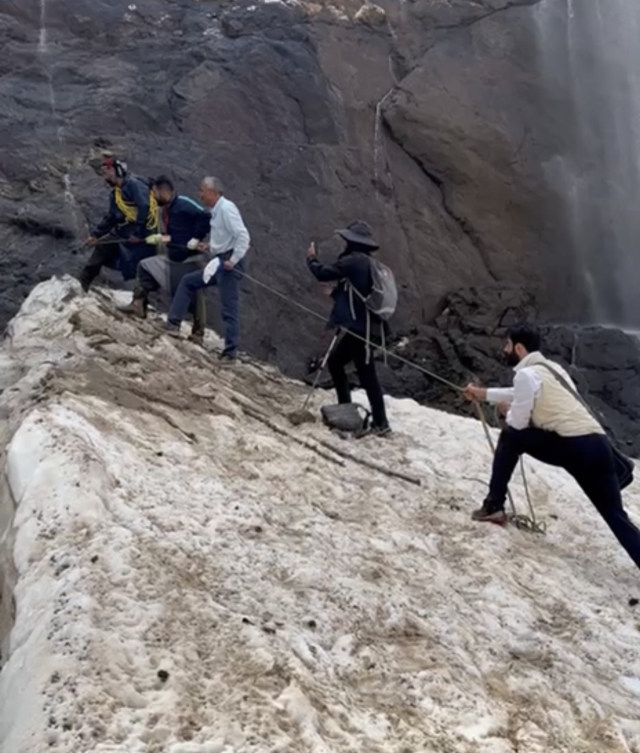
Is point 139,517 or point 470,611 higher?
point 139,517

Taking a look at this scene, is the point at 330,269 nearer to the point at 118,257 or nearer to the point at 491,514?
the point at 491,514

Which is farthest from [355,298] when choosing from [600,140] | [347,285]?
[600,140]

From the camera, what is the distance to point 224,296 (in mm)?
8883

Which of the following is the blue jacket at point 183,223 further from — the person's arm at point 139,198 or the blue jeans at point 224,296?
the blue jeans at point 224,296

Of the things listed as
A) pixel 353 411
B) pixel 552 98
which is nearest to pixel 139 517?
pixel 353 411

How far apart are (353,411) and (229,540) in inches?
143

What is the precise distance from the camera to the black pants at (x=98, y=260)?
9.54 meters

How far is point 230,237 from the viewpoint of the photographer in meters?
8.69

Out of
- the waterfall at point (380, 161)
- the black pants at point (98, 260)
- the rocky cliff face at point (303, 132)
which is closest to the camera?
the black pants at point (98, 260)

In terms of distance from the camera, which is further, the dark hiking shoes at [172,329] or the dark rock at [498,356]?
the dark rock at [498,356]

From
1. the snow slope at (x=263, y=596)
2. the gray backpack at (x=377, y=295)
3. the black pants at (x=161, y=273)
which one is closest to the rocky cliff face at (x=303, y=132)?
the black pants at (x=161, y=273)

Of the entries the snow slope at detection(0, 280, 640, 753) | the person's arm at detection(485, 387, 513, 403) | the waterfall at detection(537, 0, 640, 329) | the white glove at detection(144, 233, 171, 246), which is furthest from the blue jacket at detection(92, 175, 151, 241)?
the waterfall at detection(537, 0, 640, 329)

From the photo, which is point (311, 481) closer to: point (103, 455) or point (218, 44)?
point (103, 455)

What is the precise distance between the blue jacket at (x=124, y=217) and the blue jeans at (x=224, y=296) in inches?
34.2
